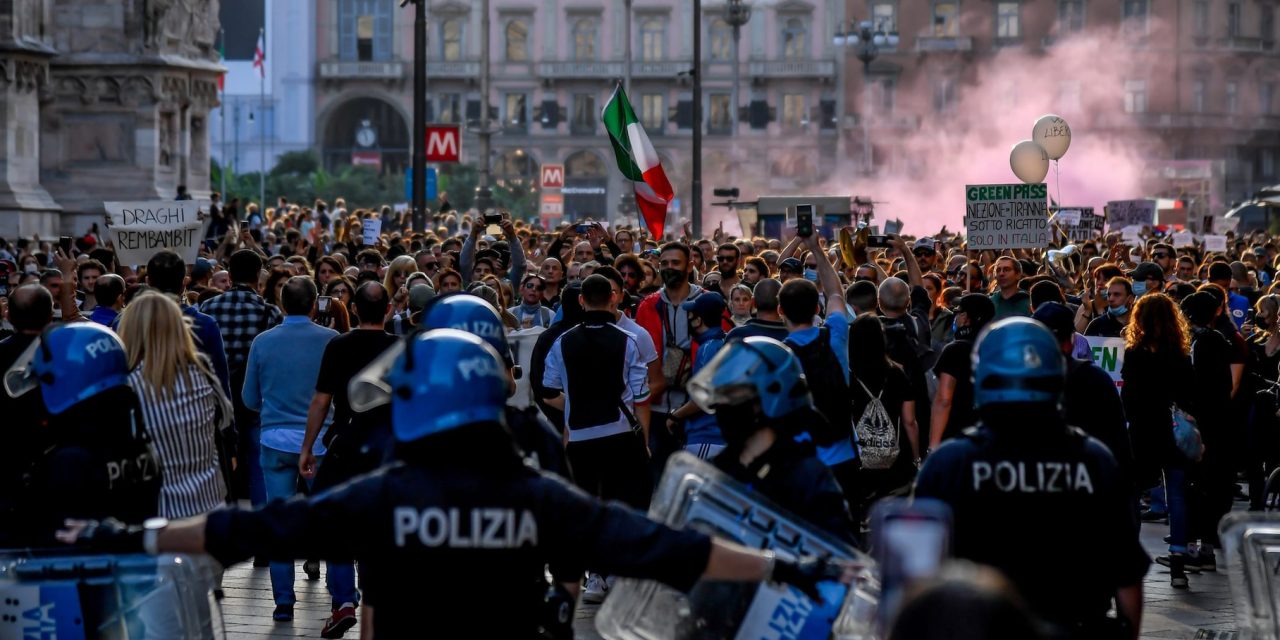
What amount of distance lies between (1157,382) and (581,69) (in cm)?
6479

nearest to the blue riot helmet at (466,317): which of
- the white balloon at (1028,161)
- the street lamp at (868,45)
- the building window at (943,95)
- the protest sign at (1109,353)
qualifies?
the protest sign at (1109,353)

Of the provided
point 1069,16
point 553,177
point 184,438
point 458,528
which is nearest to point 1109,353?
point 184,438

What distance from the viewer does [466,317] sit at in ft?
18.1

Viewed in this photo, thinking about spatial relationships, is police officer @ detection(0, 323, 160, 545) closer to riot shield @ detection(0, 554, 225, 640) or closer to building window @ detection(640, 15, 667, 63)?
riot shield @ detection(0, 554, 225, 640)

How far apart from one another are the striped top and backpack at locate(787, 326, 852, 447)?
235 cm

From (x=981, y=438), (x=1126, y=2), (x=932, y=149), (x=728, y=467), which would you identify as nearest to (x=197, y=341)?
(x=728, y=467)

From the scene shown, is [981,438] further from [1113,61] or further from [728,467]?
[1113,61]

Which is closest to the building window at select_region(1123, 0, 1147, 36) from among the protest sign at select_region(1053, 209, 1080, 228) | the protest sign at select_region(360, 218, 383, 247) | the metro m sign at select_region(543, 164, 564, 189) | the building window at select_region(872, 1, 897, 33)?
the building window at select_region(872, 1, 897, 33)

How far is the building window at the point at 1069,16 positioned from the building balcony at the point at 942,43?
323cm

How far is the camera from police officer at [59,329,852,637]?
3.64 m

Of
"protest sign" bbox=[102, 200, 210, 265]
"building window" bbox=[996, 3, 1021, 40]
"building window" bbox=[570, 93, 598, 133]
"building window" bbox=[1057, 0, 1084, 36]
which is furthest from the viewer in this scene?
"building window" bbox=[570, 93, 598, 133]

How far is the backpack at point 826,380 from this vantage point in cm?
779

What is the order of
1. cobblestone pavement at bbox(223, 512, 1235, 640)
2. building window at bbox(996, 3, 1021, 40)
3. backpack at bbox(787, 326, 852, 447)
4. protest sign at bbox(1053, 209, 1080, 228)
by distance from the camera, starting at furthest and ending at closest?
building window at bbox(996, 3, 1021, 40) < protest sign at bbox(1053, 209, 1080, 228) < cobblestone pavement at bbox(223, 512, 1235, 640) < backpack at bbox(787, 326, 852, 447)

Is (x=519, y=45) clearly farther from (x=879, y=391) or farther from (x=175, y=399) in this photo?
(x=175, y=399)
